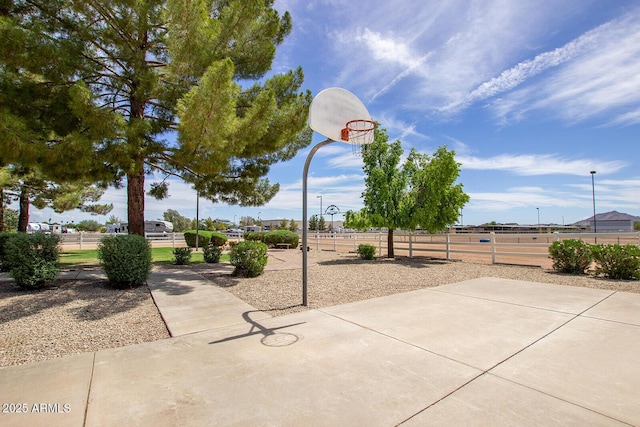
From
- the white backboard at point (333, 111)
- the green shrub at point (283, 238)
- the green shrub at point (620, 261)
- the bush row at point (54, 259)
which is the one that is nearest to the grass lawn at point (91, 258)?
the bush row at point (54, 259)

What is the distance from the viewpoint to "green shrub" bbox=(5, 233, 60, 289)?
6434mm

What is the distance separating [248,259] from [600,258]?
967cm

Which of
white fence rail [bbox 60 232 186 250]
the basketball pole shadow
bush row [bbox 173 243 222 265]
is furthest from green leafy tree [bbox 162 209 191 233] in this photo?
the basketball pole shadow

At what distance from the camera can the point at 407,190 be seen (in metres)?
13.9

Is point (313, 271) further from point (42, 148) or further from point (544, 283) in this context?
point (42, 148)

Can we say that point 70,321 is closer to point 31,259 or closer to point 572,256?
point 31,259

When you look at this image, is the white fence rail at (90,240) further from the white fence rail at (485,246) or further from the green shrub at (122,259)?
the green shrub at (122,259)

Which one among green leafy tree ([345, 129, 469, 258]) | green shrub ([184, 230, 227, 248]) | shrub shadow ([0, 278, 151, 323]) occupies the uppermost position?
green leafy tree ([345, 129, 469, 258])

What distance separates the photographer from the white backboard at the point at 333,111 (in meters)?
5.81

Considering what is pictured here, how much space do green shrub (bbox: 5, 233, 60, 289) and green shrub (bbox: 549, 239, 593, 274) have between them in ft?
43.5

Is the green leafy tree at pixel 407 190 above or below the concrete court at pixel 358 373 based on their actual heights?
above

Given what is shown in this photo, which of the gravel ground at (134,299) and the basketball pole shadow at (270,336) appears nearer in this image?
the basketball pole shadow at (270,336)

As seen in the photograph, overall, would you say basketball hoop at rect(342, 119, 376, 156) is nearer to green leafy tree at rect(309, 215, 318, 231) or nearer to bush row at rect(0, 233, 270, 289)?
bush row at rect(0, 233, 270, 289)

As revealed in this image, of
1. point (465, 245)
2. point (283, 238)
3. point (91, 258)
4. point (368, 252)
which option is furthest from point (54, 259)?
point (465, 245)
